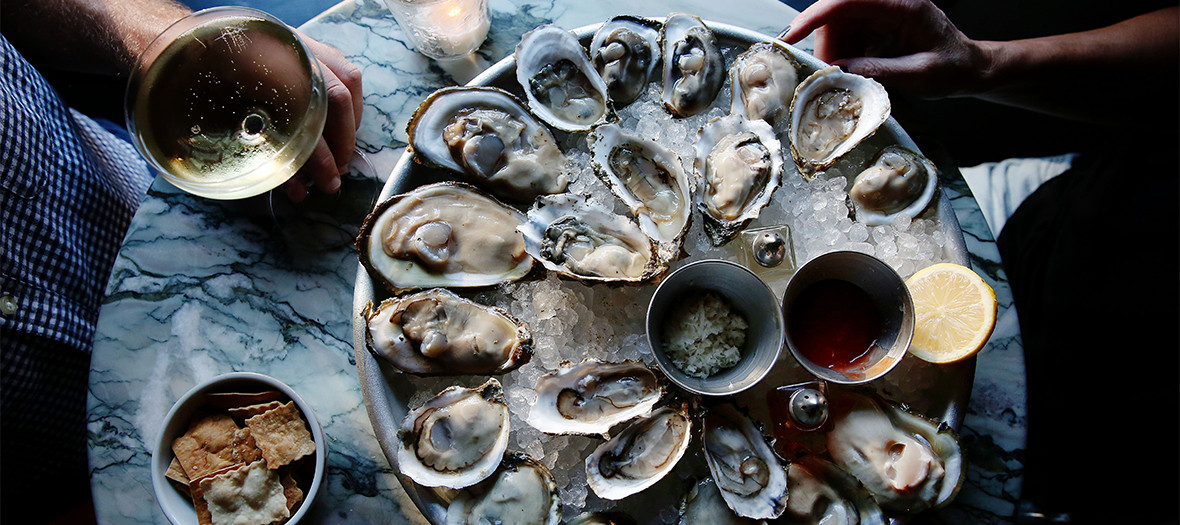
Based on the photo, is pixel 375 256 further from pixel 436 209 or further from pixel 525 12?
pixel 525 12

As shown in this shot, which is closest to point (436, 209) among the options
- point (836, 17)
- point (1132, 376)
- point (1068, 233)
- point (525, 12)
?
point (525, 12)

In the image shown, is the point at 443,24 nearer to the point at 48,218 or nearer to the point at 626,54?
the point at 626,54

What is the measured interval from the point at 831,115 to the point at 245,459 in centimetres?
119

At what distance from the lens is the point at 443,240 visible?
3.58 ft

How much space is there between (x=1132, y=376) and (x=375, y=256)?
81.3 inches

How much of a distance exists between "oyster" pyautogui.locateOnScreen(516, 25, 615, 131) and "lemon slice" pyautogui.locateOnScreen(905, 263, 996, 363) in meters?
0.63

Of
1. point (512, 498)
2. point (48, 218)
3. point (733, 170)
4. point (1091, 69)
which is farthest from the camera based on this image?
point (1091, 69)

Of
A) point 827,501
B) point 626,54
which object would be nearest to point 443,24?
point 626,54

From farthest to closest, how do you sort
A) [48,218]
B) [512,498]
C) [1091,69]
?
[1091,69] → [48,218] → [512,498]

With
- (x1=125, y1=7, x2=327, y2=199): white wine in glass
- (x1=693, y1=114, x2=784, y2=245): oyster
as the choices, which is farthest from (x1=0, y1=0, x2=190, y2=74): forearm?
(x1=693, y1=114, x2=784, y2=245): oyster

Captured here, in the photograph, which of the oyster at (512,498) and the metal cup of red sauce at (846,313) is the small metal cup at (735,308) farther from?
the oyster at (512,498)

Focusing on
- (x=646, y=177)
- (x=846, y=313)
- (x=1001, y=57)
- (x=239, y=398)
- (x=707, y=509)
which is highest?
(x=1001, y=57)

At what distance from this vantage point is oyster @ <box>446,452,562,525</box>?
3.30 ft

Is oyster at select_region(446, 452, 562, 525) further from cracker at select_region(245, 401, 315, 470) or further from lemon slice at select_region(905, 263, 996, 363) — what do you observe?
lemon slice at select_region(905, 263, 996, 363)
